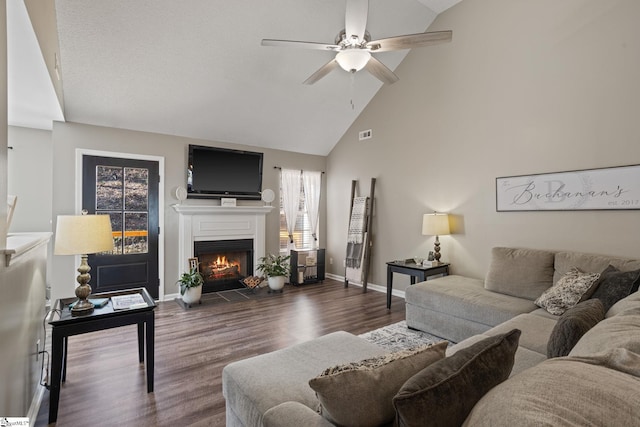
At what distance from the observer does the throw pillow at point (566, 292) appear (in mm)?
2682

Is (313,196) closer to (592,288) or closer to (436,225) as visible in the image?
(436,225)

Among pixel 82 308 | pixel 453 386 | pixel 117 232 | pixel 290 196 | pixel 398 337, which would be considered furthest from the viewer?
pixel 290 196

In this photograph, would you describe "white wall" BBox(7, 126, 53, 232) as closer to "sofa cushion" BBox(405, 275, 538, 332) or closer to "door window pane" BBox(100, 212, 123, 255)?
"door window pane" BBox(100, 212, 123, 255)

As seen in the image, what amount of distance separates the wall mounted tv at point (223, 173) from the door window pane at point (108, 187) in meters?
0.95

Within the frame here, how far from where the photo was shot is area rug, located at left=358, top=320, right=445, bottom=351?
3322mm

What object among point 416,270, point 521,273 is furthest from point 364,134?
point 521,273

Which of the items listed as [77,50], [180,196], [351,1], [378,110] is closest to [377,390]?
[351,1]

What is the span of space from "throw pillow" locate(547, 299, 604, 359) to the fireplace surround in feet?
15.4

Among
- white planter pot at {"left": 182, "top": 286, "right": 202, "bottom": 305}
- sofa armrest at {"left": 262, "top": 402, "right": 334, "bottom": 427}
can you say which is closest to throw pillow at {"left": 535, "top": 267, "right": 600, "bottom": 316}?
sofa armrest at {"left": 262, "top": 402, "right": 334, "bottom": 427}

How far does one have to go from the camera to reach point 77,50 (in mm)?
3439

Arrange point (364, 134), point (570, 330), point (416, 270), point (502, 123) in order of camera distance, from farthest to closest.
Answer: point (364, 134) → point (416, 270) → point (502, 123) → point (570, 330)

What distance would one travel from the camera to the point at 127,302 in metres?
2.62

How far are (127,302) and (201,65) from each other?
2.98 m

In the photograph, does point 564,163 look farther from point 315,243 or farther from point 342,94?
point 315,243
